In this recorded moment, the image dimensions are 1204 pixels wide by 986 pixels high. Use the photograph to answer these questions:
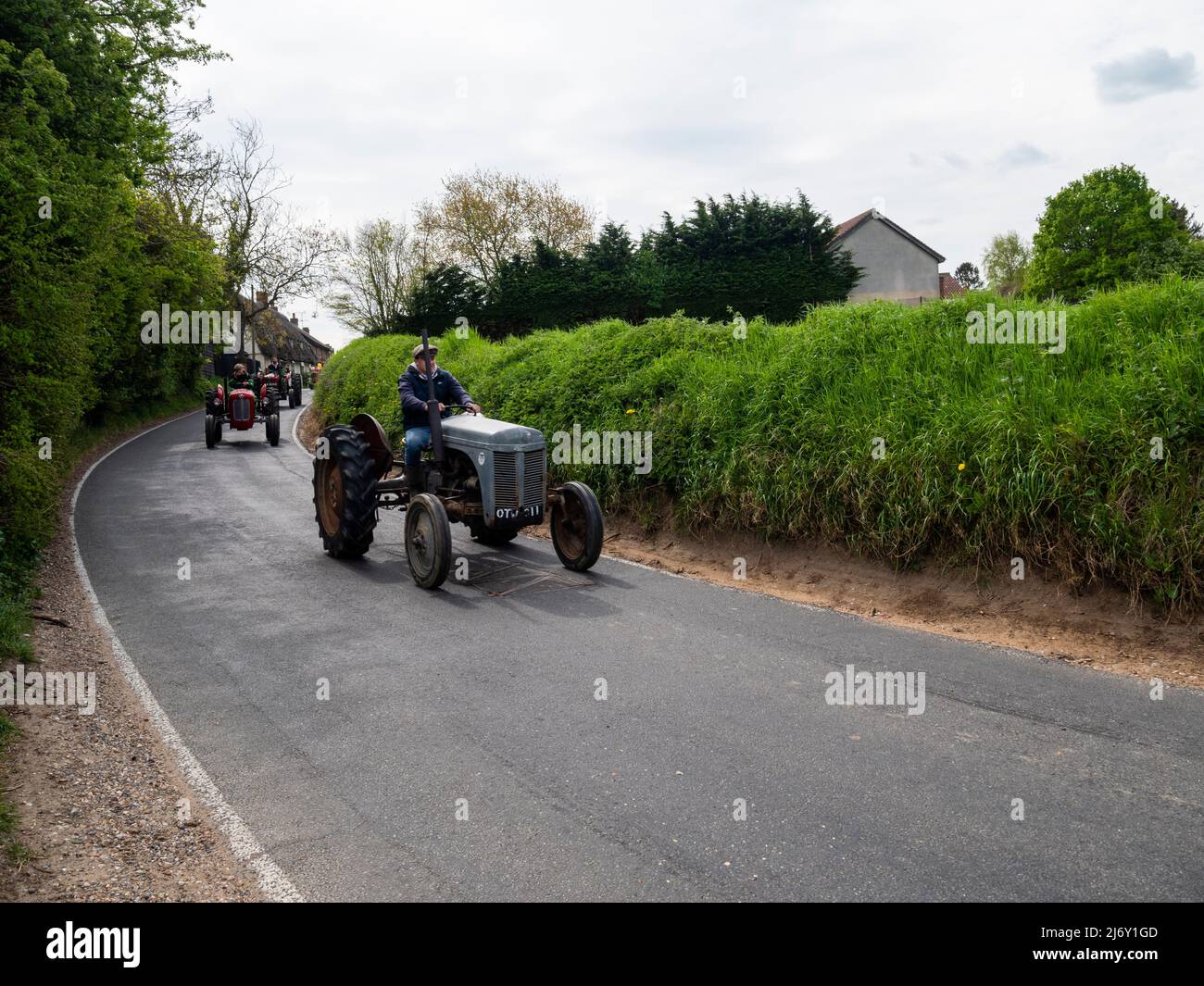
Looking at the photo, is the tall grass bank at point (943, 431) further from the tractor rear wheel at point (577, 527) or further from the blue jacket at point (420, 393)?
the blue jacket at point (420, 393)

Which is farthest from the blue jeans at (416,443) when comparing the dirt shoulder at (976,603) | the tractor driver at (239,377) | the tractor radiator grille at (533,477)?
the tractor driver at (239,377)

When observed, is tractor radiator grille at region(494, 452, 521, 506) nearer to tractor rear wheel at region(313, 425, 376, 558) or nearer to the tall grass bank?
tractor rear wheel at region(313, 425, 376, 558)

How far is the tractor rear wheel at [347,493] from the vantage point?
917 centimetres

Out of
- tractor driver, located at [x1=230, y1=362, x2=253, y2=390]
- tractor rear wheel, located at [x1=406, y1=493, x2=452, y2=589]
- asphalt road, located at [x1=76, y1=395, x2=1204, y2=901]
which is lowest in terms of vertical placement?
asphalt road, located at [x1=76, y1=395, x2=1204, y2=901]

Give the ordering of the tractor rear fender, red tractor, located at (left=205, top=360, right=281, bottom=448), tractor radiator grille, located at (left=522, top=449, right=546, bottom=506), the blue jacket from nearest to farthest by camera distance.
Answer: tractor radiator grille, located at (left=522, top=449, right=546, bottom=506) → the blue jacket → the tractor rear fender → red tractor, located at (left=205, top=360, right=281, bottom=448)

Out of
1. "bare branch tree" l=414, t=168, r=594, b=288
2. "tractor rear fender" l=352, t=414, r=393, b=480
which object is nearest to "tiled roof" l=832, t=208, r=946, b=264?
"bare branch tree" l=414, t=168, r=594, b=288

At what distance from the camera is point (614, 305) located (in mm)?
30031

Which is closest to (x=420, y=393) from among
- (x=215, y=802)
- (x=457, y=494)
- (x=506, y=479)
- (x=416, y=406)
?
(x=416, y=406)

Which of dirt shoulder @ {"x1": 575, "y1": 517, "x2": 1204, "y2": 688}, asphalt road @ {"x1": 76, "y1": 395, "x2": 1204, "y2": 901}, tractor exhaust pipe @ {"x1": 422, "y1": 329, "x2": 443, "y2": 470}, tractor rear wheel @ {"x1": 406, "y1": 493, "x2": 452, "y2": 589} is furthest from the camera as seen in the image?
tractor exhaust pipe @ {"x1": 422, "y1": 329, "x2": 443, "y2": 470}

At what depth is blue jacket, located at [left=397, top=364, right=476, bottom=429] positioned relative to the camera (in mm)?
9102

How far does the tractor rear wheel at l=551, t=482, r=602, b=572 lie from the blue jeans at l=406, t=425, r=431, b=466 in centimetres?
154

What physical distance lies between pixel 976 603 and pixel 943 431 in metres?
1.61

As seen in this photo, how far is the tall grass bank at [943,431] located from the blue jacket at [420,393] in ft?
8.64
